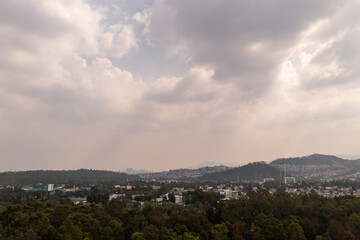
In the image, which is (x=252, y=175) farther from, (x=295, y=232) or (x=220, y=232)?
(x=220, y=232)

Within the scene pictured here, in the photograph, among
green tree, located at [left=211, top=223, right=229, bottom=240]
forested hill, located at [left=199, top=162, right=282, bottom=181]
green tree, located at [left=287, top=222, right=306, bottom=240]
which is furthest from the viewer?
forested hill, located at [left=199, top=162, right=282, bottom=181]

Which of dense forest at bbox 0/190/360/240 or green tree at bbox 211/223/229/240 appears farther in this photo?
green tree at bbox 211/223/229/240

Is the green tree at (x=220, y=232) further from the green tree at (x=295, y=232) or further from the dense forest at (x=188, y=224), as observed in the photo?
the green tree at (x=295, y=232)

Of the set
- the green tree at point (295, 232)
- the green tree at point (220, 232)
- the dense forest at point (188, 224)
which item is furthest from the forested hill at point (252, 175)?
the green tree at point (220, 232)

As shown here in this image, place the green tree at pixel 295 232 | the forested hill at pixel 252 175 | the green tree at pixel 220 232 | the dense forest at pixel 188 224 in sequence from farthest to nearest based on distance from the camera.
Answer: the forested hill at pixel 252 175
the green tree at pixel 220 232
the green tree at pixel 295 232
the dense forest at pixel 188 224

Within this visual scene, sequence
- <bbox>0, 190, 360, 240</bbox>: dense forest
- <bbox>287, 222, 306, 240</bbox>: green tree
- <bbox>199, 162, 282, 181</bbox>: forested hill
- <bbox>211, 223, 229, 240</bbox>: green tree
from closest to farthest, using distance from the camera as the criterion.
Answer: <bbox>0, 190, 360, 240</bbox>: dense forest → <bbox>287, 222, 306, 240</bbox>: green tree → <bbox>211, 223, 229, 240</bbox>: green tree → <bbox>199, 162, 282, 181</bbox>: forested hill

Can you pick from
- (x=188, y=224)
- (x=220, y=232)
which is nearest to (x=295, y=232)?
(x=220, y=232)

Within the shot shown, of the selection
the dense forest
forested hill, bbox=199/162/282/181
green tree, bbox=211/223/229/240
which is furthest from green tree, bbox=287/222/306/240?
forested hill, bbox=199/162/282/181

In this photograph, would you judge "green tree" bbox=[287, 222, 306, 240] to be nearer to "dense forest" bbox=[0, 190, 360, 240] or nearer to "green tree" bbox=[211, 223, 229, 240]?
"dense forest" bbox=[0, 190, 360, 240]

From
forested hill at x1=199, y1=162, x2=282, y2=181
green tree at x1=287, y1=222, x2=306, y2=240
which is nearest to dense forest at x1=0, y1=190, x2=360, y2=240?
green tree at x1=287, y1=222, x2=306, y2=240

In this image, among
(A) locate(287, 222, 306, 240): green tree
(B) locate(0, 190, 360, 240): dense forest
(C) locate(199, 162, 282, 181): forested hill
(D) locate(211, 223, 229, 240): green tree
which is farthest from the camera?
(C) locate(199, 162, 282, 181): forested hill

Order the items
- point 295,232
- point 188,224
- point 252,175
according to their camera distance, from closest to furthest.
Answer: point 295,232 → point 188,224 → point 252,175

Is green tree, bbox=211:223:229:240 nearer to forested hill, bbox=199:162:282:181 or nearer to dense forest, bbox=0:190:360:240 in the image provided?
dense forest, bbox=0:190:360:240

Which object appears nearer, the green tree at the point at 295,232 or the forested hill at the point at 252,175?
the green tree at the point at 295,232
